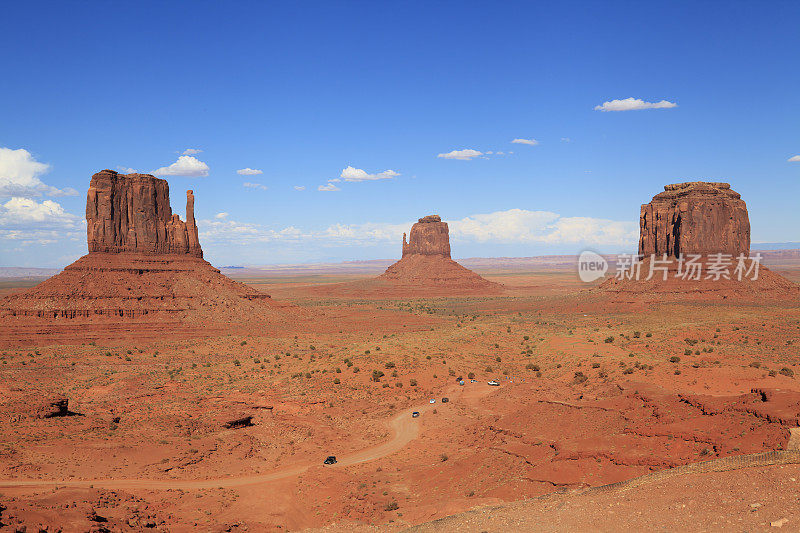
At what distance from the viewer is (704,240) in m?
80.9

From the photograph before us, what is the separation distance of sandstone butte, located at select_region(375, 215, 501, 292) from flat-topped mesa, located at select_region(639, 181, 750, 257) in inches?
2151

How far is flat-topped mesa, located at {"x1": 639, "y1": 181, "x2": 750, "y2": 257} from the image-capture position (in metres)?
80.8

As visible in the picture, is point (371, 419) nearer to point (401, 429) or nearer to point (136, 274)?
point (401, 429)

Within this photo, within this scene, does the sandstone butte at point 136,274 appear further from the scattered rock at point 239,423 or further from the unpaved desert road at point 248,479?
the unpaved desert road at point 248,479

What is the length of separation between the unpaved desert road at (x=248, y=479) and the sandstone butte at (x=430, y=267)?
107m

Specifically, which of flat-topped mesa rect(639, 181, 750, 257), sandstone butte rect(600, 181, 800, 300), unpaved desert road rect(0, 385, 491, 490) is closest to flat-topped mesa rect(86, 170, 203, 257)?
unpaved desert road rect(0, 385, 491, 490)

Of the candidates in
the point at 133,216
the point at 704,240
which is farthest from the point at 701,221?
the point at 133,216

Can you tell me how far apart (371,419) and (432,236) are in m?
120

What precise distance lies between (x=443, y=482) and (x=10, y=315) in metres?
57.2

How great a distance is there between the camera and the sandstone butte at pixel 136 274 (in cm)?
5853

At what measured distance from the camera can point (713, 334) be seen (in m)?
39.5

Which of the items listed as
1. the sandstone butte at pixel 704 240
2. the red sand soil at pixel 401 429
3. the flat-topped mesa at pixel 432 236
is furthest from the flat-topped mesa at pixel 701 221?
the flat-topped mesa at pixel 432 236

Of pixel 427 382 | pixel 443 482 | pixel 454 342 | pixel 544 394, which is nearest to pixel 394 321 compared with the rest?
pixel 454 342

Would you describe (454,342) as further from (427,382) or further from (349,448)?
(349,448)
